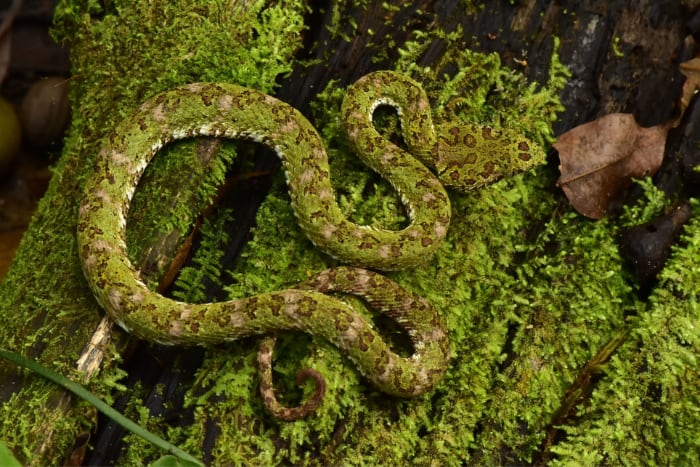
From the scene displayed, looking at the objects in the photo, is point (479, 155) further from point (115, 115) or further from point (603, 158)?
point (115, 115)

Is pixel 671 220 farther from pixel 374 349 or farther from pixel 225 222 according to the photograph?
pixel 225 222

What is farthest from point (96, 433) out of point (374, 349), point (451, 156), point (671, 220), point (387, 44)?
point (671, 220)

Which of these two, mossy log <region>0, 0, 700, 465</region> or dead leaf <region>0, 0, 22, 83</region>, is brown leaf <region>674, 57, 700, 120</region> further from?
dead leaf <region>0, 0, 22, 83</region>

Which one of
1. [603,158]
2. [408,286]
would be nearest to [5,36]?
[408,286]

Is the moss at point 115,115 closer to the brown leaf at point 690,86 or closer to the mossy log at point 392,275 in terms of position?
the mossy log at point 392,275

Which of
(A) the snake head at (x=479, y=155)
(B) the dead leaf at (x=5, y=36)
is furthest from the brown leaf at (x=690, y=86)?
(B) the dead leaf at (x=5, y=36)

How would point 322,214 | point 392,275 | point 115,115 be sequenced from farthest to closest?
1. point 115,115
2. point 392,275
3. point 322,214
